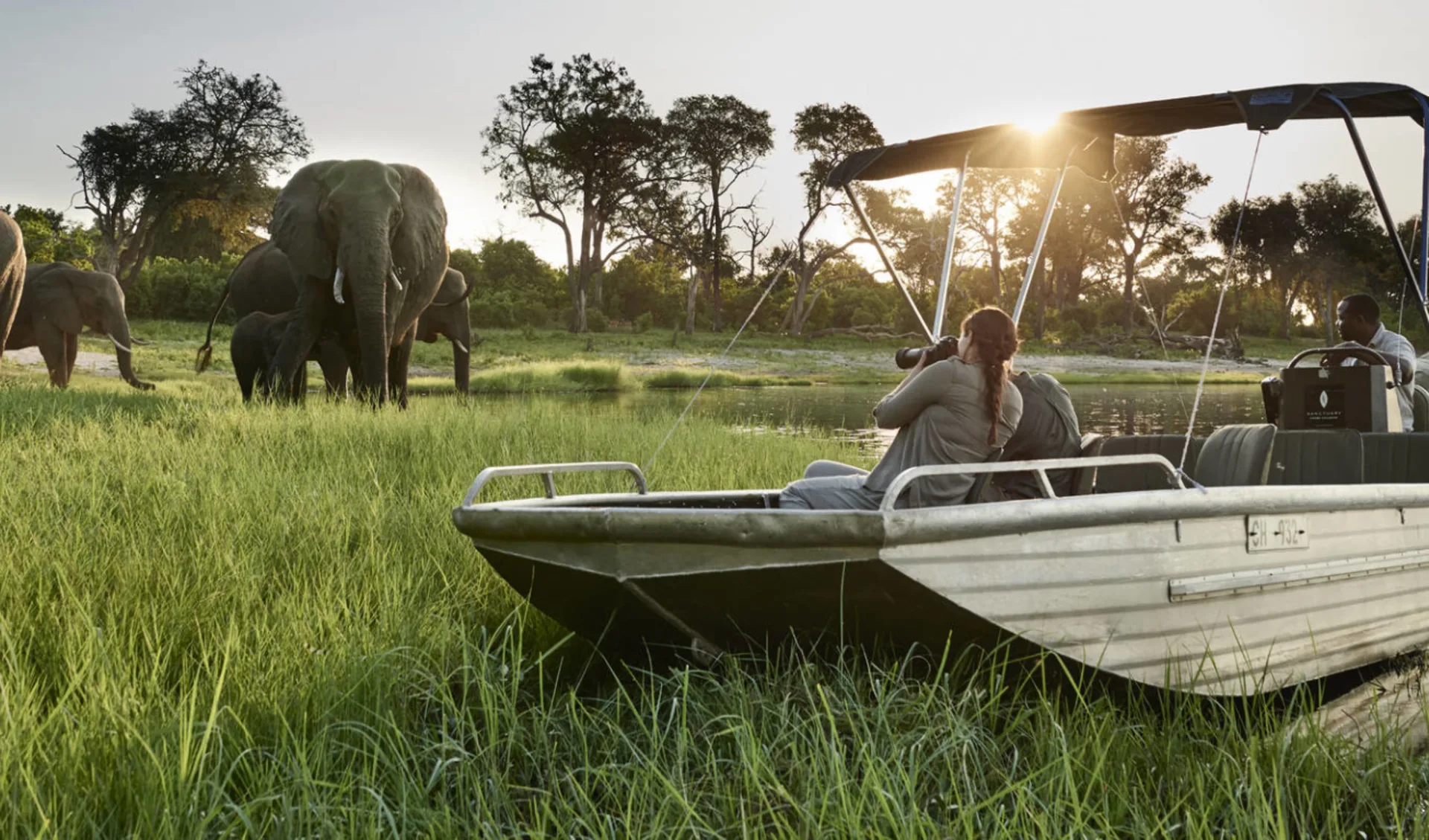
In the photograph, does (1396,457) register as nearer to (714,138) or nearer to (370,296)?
(370,296)

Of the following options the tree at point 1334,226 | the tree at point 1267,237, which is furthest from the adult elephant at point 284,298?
the tree at point 1334,226

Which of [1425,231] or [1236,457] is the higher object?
[1425,231]

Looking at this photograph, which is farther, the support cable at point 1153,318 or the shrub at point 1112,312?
the shrub at point 1112,312

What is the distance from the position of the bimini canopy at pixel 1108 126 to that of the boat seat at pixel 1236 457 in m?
1.48

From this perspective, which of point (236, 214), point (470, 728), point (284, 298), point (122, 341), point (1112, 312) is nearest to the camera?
point (470, 728)

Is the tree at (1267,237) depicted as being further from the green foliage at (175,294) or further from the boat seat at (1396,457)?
the boat seat at (1396,457)

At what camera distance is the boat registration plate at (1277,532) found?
4.83 metres

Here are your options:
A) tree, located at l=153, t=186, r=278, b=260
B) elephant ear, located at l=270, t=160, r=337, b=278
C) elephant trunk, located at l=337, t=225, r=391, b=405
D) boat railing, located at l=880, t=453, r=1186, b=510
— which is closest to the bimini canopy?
boat railing, located at l=880, t=453, r=1186, b=510

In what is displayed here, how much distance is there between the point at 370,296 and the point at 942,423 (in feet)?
32.5

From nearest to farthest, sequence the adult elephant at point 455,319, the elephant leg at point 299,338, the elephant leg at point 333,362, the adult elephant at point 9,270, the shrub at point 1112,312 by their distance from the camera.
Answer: the elephant leg at point 299,338 < the elephant leg at point 333,362 < the adult elephant at point 9,270 < the adult elephant at point 455,319 < the shrub at point 1112,312

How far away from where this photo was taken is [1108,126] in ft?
19.9

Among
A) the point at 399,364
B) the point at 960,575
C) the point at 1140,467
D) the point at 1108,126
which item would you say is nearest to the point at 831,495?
the point at 960,575

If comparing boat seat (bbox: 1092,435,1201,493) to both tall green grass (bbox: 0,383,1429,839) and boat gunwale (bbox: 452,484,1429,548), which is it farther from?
tall green grass (bbox: 0,383,1429,839)

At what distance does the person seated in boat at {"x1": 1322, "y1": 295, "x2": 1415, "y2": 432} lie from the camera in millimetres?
7171
